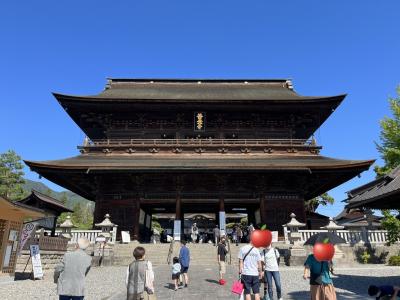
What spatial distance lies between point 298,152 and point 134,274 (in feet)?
65.4

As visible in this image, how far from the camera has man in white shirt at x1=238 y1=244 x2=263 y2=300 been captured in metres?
6.16

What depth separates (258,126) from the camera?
24.3m

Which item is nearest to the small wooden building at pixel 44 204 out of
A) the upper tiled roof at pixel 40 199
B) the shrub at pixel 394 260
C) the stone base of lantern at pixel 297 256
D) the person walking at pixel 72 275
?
the upper tiled roof at pixel 40 199

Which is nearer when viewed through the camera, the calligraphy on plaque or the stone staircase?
the stone staircase

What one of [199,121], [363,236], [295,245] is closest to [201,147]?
[199,121]

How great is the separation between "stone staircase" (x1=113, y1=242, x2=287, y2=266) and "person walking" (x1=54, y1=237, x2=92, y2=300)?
38.3 feet

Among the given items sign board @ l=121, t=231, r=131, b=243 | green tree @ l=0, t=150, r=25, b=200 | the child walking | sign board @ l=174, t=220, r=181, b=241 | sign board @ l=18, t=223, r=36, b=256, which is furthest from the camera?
green tree @ l=0, t=150, r=25, b=200

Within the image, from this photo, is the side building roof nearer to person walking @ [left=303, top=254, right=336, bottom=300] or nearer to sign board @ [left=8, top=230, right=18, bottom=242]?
person walking @ [left=303, top=254, right=336, bottom=300]

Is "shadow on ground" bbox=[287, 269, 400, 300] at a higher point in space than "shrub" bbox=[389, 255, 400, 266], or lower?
lower

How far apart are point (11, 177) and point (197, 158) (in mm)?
37136

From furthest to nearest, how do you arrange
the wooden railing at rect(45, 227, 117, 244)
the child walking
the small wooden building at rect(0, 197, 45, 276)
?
the wooden railing at rect(45, 227, 117, 244) < the small wooden building at rect(0, 197, 45, 276) < the child walking

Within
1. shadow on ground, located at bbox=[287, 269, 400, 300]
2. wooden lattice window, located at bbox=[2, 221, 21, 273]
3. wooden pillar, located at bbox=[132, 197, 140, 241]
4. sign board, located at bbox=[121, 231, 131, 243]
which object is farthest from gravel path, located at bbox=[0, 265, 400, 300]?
wooden pillar, located at bbox=[132, 197, 140, 241]

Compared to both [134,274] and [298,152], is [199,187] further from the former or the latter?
[134,274]

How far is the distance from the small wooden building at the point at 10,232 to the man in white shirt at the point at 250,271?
931 cm
